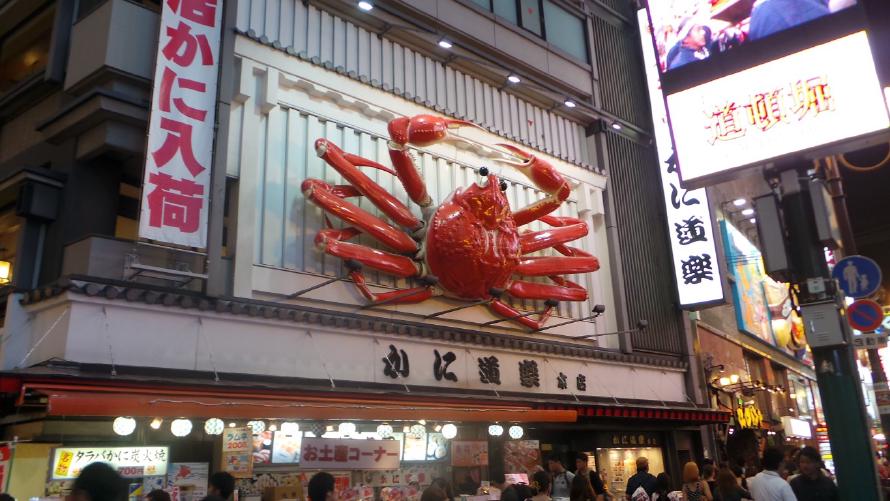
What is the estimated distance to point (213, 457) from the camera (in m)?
8.95

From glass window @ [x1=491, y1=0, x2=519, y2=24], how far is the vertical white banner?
3.35 meters

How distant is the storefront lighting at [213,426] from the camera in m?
8.73

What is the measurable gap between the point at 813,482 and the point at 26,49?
13.4 meters

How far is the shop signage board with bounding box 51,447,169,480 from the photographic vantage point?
25.9 feet

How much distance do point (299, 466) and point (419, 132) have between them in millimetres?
5349

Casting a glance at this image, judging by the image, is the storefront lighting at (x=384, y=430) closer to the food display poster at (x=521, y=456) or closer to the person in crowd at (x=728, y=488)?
the food display poster at (x=521, y=456)

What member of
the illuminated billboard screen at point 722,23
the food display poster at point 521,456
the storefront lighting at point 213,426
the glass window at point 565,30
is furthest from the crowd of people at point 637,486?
the glass window at point 565,30

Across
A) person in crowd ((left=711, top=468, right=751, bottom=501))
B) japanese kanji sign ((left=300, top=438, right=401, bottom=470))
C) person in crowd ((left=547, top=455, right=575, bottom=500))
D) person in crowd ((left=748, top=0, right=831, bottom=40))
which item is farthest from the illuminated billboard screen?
japanese kanji sign ((left=300, top=438, right=401, bottom=470))

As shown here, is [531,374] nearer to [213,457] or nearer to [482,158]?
[482,158]

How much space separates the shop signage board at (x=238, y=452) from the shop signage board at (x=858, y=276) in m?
7.25

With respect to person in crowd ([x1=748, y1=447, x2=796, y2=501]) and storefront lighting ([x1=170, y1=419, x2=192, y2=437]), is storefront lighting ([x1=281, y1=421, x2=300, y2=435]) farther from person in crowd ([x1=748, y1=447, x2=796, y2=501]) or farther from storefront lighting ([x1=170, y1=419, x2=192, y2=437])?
person in crowd ([x1=748, y1=447, x2=796, y2=501])

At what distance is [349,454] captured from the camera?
984cm

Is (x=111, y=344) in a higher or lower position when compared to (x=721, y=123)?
lower

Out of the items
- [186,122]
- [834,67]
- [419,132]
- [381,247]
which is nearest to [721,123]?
[834,67]
